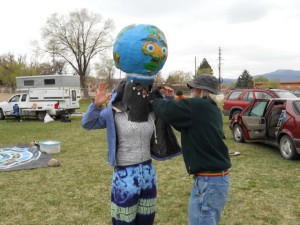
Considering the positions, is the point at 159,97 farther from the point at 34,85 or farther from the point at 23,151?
the point at 34,85

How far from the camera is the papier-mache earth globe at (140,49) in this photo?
2.76m

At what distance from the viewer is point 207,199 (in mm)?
2830

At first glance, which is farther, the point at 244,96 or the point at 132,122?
the point at 244,96

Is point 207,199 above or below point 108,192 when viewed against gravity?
above

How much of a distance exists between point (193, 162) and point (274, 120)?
7.21m

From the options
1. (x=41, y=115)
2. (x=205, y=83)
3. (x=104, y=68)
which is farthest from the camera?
(x=104, y=68)

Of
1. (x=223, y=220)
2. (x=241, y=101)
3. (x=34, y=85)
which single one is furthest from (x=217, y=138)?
(x=34, y=85)

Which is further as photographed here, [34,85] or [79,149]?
[34,85]

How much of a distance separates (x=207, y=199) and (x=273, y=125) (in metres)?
7.23

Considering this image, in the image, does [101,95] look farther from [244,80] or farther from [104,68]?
[244,80]

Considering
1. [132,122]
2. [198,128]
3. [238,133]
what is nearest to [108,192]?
[132,122]

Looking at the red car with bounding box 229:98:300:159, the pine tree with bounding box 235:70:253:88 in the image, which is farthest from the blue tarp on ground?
the pine tree with bounding box 235:70:253:88

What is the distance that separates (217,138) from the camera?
2.86 meters

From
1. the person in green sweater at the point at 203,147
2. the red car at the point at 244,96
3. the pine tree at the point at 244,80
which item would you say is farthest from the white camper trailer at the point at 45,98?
the pine tree at the point at 244,80
